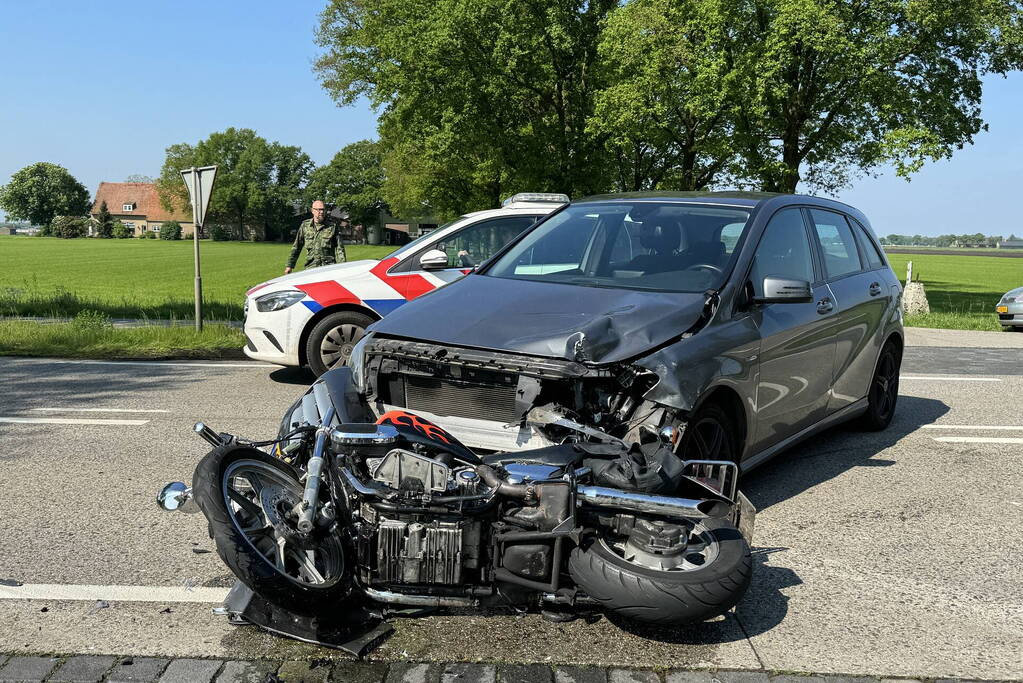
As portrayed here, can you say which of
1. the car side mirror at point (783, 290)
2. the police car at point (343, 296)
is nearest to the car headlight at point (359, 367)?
the car side mirror at point (783, 290)

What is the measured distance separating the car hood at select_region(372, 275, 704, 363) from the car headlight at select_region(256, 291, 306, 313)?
4.08 meters

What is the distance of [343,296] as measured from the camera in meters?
8.98

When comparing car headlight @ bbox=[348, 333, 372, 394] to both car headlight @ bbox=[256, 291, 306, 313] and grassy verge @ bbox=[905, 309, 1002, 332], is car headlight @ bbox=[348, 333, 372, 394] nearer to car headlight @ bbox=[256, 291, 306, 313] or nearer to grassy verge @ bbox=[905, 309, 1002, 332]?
car headlight @ bbox=[256, 291, 306, 313]

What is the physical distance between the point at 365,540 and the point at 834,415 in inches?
154

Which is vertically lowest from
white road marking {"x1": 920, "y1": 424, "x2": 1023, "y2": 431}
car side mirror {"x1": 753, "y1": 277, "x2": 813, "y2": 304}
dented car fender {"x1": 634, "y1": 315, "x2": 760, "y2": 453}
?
white road marking {"x1": 920, "y1": 424, "x2": 1023, "y2": 431}

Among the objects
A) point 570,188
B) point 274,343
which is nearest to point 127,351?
point 274,343

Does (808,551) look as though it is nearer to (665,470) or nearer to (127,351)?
(665,470)

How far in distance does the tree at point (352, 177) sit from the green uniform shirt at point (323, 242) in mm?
118638

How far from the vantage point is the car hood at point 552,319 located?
428 cm

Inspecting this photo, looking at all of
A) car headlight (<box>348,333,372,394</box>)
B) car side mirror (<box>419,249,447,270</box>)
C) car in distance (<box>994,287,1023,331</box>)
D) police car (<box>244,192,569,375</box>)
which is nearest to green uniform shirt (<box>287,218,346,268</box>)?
police car (<box>244,192,569,375</box>)

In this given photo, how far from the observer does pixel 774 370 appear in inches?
208

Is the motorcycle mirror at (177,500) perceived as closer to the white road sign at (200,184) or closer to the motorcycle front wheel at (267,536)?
the motorcycle front wheel at (267,536)

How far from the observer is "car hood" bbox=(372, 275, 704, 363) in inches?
169

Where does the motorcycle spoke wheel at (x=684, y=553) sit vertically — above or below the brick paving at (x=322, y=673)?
above
